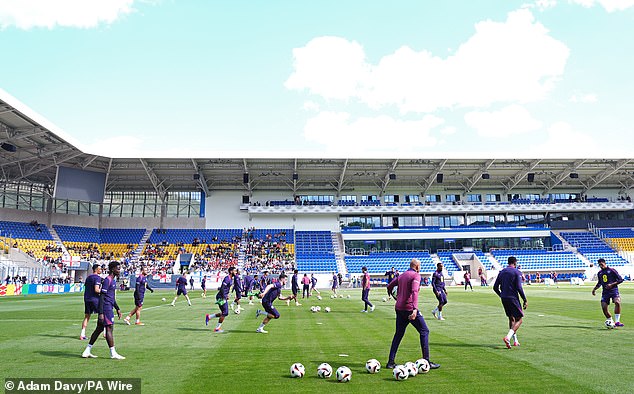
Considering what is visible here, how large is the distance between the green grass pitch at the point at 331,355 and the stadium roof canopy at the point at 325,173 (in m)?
40.5

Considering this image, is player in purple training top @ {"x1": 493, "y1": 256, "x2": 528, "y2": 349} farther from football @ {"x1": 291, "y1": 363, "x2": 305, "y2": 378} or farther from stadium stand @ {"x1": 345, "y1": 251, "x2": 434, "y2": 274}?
stadium stand @ {"x1": 345, "y1": 251, "x2": 434, "y2": 274}

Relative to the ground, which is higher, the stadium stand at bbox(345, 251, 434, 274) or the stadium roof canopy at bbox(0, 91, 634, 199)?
the stadium roof canopy at bbox(0, 91, 634, 199)

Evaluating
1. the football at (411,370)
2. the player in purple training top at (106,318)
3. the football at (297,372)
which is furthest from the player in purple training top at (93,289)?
the football at (411,370)

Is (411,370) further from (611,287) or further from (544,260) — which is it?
(544,260)

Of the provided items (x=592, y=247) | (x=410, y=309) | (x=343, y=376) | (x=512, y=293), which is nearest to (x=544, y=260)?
(x=592, y=247)

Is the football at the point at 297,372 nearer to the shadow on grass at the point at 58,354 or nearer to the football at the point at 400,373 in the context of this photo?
the football at the point at 400,373

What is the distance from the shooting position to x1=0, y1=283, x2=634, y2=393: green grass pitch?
720 cm

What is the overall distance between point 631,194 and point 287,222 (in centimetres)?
5253

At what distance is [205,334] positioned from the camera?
1345 centimetres

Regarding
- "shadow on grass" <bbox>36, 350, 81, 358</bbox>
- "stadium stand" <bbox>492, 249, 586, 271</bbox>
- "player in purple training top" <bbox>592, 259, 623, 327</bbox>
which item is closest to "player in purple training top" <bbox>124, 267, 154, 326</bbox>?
"shadow on grass" <bbox>36, 350, 81, 358</bbox>

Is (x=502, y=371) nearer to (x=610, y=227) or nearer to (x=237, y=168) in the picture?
(x=237, y=168)

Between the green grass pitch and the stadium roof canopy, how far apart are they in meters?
40.5

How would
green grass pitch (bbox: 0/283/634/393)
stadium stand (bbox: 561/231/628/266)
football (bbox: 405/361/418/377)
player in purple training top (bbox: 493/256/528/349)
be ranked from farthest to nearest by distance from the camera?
1. stadium stand (bbox: 561/231/628/266)
2. player in purple training top (bbox: 493/256/528/349)
3. football (bbox: 405/361/418/377)
4. green grass pitch (bbox: 0/283/634/393)

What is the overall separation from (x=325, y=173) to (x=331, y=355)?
52.1m
